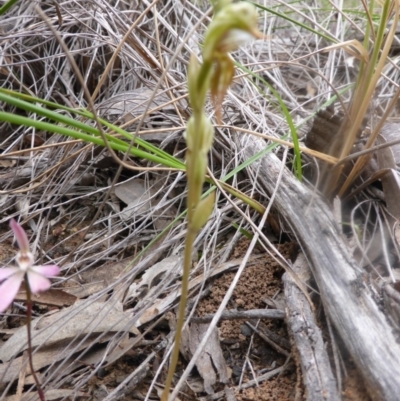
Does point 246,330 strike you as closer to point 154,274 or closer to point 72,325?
point 154,274

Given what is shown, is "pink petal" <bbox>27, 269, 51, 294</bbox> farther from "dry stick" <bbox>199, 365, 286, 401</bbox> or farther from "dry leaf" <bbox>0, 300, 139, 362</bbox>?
"dry stick" <bbox>199, 365, 286, 401</bbox>

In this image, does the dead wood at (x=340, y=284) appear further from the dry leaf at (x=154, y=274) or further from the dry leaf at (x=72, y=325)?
the dry leaf at (x=72, y=325)

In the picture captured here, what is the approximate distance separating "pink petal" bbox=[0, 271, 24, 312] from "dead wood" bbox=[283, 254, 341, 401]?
48 centimetres

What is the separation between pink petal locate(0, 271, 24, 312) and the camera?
62cm

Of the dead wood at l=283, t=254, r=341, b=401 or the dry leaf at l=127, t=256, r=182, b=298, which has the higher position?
the dead wood at l=283, t=254, r=341, b=401

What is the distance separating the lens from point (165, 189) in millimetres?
1282

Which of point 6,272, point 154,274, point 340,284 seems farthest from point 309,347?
point 6,272

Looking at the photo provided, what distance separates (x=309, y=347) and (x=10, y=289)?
0.50 meters

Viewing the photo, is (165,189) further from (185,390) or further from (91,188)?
(185,390)

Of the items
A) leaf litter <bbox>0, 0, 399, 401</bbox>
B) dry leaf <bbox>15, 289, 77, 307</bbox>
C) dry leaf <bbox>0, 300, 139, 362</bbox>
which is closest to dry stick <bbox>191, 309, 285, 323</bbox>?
leaf litter <bbox>0, 0, 399, 401</bbox>

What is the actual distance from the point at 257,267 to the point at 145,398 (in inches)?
15.3

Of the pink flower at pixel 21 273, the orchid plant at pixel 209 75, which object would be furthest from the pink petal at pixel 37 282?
the orchid plant at pixel 209 75

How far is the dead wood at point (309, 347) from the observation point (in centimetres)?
76

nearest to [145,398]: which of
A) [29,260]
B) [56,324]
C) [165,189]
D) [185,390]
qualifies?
[185,390]
